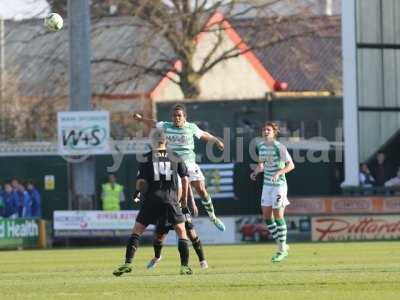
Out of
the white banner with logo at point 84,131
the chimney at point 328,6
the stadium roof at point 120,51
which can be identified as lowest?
the white banner with logo at point 84,131

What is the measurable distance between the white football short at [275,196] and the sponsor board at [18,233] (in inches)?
512

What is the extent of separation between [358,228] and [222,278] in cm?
1612

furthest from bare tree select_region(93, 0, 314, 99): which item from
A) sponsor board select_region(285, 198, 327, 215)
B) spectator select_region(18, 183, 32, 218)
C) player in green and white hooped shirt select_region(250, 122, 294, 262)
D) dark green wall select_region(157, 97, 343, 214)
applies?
player in green and white hooped shirt select_region(250, 122, 294, 262)

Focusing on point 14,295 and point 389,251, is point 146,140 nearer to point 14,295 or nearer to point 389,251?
point 389,251

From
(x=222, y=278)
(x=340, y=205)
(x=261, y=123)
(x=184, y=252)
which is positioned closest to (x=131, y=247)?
(x=184, y=252)

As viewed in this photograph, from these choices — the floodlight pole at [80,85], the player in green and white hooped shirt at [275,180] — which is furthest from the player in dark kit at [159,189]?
the floodlight pole at [80,85]

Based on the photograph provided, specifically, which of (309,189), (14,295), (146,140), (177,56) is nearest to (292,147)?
(309,189)

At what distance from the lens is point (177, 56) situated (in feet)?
163

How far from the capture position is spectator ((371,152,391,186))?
36750mm

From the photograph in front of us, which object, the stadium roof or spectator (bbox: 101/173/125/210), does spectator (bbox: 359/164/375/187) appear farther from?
the stadium roof

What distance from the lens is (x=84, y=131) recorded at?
112 feet

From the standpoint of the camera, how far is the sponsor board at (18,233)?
33.6 meters

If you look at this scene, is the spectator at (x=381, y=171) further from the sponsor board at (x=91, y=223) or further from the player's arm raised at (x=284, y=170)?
the player's arm raised at (x=284, y=170)

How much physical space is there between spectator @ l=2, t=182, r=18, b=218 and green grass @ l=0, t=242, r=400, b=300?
40.8ft
